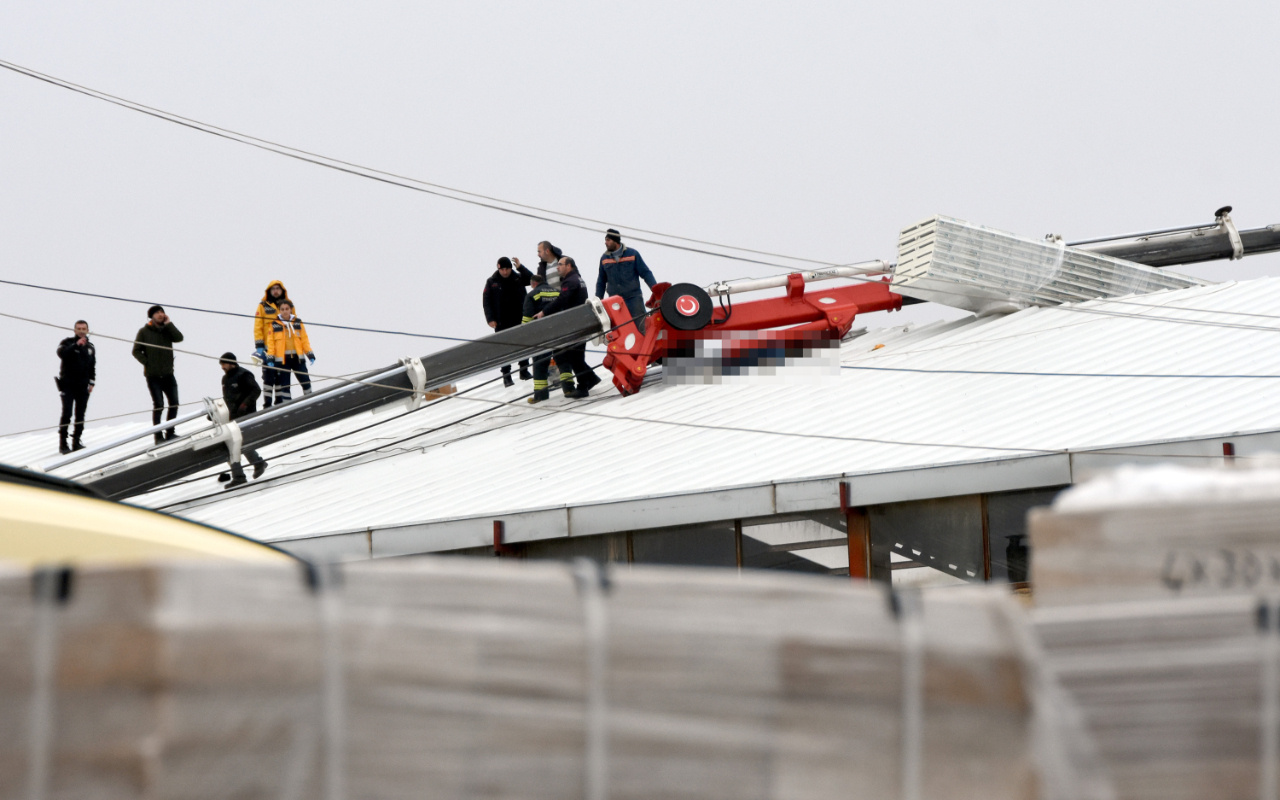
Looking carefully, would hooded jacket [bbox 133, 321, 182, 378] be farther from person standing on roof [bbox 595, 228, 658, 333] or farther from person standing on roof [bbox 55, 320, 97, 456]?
person standing on roof [bbox 595, 228, 658, 333]

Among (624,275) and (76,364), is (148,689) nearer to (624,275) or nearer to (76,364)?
(624,275)

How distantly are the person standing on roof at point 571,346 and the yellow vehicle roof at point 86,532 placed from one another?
10.3 metres

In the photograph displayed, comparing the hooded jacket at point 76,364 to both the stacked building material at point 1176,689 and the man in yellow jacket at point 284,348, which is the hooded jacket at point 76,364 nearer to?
the man in yellow jacket at point 284,348

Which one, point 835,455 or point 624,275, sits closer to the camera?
point 835,455

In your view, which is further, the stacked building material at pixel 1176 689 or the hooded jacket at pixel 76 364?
the hooded jacket at pixel 76 364

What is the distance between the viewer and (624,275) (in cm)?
1499

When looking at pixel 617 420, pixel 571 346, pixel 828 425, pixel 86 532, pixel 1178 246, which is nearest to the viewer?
pixel 86 532

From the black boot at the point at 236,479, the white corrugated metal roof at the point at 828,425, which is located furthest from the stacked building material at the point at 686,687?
the black boot at the point at 236,479

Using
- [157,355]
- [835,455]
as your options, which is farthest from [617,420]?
[157,355]

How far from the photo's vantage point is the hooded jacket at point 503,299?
16.2 m

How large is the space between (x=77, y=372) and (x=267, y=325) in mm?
2743

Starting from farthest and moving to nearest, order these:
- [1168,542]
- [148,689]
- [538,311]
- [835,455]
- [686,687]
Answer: [538,311] → [835,455] → [1168,542] → [686,687] → [148,689]

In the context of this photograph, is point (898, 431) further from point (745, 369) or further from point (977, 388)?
point (745, 369)

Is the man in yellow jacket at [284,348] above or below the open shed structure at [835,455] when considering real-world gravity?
above
